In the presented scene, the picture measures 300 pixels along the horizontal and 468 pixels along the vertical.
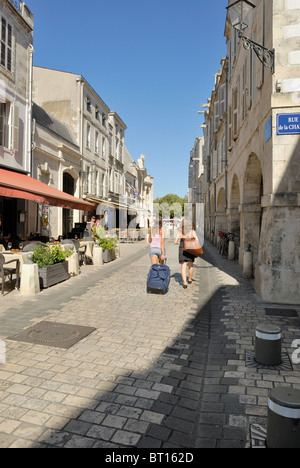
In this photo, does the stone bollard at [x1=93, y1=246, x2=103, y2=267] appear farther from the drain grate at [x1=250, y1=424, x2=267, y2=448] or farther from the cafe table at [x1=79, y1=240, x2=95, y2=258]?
the drain grate at [x1=250, y1=424, x2=267, y2=448]

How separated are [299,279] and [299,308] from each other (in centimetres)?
64

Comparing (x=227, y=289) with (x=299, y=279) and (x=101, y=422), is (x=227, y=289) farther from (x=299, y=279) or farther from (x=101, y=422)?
(x=101, y=422)

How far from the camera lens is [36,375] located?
11.6 feet

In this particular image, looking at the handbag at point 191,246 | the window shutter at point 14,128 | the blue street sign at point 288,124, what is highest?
the window shutter at point 14,128

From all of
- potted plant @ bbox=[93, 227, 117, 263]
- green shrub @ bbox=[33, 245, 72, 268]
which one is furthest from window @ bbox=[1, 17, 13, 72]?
green shrub @ bbox=[33, 245, 72, 268]

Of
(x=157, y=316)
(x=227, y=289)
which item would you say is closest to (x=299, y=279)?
(x=227, y=289)

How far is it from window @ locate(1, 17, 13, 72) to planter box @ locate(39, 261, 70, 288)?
343 inches

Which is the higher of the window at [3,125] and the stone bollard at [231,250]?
the window at [3,125]

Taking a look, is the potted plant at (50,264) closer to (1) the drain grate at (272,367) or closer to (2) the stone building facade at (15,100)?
(2) the stone building facade at (15,100)

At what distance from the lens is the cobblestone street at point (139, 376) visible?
2637mm

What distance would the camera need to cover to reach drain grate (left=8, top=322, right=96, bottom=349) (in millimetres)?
4484

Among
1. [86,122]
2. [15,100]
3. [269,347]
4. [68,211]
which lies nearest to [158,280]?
[269,347]

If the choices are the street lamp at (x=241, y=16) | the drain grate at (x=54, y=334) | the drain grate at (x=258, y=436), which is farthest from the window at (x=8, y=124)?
the drain grate at (x=258, y=436)

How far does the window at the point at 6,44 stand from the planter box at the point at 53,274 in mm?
8723
